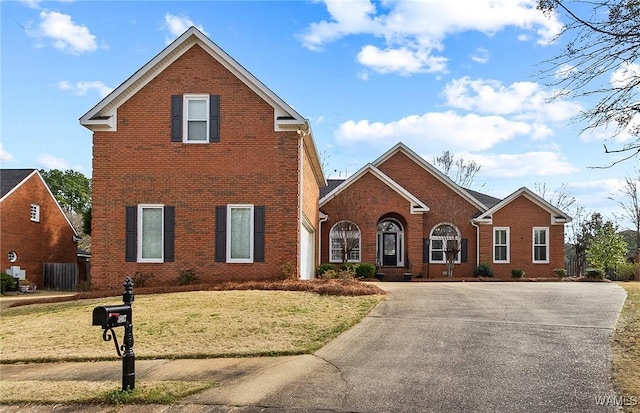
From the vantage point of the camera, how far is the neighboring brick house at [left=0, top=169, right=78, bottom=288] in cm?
2983

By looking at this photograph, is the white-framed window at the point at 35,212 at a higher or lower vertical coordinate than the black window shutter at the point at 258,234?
higher

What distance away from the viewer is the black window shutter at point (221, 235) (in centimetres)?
1816

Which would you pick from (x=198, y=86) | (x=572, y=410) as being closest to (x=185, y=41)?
(x=198, y=86)

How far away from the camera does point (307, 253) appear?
2347 cm

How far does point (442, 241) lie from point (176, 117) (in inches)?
642

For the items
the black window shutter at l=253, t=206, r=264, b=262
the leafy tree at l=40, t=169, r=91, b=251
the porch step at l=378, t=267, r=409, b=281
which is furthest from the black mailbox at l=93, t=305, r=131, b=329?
the leafy tree at l=40, t=169, r=91, b=251

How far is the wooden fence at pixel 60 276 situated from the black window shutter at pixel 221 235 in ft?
54.1

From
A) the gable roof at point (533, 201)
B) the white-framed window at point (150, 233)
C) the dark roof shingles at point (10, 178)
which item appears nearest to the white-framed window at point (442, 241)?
the gable roof at point (533, 201)

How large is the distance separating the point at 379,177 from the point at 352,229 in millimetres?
2881

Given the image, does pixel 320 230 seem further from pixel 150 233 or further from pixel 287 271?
pixel 150 233

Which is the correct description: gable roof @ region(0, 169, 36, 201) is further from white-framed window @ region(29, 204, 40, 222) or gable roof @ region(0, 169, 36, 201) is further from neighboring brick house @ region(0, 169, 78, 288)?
white-framed window @ region(29, 204, 40, 222)

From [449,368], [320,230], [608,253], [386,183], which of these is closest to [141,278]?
[320,230]

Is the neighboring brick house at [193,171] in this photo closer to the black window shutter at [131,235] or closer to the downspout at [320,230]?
the black window shutter at [131,235]

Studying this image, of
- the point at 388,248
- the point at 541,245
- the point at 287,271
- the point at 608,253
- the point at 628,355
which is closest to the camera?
the point at 628,355
